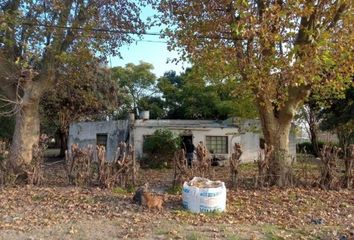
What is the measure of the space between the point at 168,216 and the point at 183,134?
1666cm

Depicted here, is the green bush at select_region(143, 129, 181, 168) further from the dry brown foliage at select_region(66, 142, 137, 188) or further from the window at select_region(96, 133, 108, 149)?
the dry brown foliage at select_region(66, 142, 137, 188)

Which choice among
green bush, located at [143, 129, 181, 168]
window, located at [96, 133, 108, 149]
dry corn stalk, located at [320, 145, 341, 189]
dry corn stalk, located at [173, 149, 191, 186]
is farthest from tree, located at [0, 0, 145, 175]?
window, located at [96, 133, 108, 149]

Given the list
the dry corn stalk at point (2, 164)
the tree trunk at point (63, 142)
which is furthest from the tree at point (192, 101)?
the dry corn stalk at point (2, 164)

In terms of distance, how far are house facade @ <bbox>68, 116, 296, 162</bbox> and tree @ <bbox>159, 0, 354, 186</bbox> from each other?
11.2 metres

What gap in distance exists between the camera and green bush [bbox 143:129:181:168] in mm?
23609

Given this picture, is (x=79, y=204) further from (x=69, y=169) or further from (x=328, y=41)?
(x=328, y=41)

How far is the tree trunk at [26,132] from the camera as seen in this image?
46.1ft

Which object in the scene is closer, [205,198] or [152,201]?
[205,198]

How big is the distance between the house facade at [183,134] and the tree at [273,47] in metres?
11.2

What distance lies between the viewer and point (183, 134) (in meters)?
25.5

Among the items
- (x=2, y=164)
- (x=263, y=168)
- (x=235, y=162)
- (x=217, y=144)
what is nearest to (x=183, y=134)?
(x=217, y=144)

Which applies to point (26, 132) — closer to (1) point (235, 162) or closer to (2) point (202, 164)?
(2) point (202, 164)

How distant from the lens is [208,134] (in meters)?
26.1

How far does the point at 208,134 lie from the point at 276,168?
43.5 ft
